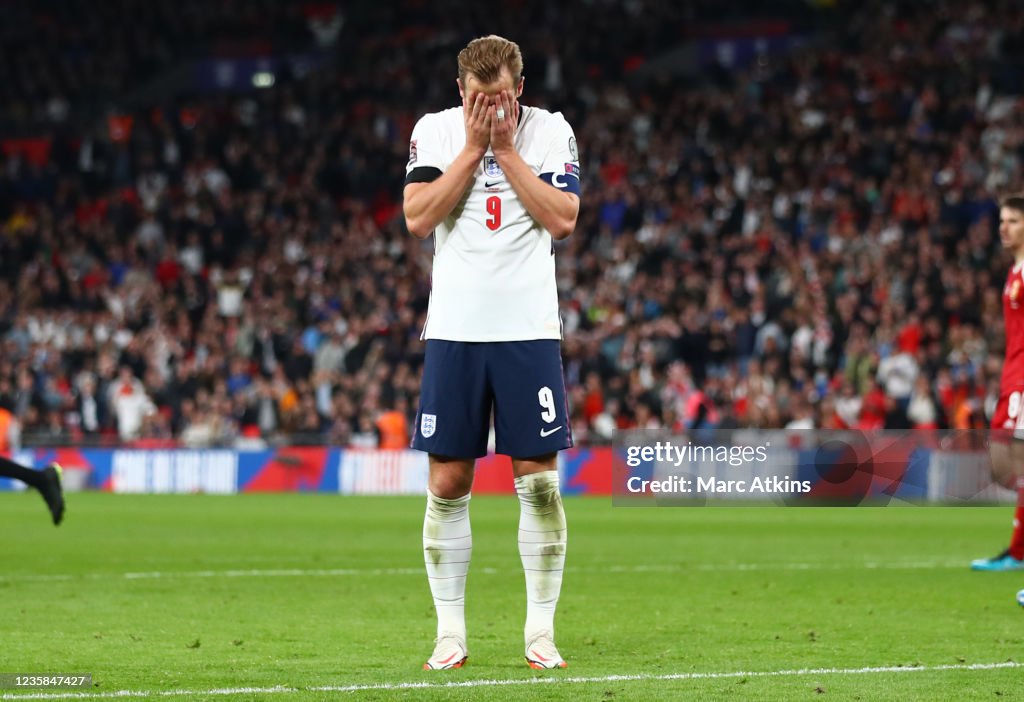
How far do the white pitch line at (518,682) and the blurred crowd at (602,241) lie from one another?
17.3m

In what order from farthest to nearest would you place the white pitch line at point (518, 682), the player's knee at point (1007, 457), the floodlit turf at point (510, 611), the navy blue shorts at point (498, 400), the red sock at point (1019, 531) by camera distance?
the red sock at point (1019, 531) → the player's knee at point (1007, 457) → the navy blue shorts at point (498, 400) → the floodlit turf at point (510, 611) → the white pitch line at point (518, 682)

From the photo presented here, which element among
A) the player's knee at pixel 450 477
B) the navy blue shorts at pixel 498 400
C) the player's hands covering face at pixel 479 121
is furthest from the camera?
the player's knee at pixel 450 477

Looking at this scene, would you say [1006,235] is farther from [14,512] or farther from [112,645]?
[14,512]

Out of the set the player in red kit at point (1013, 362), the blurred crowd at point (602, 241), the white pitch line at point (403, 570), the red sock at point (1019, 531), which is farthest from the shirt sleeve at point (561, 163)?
the blurred crowd at point (602, 241)

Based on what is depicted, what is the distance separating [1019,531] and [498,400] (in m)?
6.04

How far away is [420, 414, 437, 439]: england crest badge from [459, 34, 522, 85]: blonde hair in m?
1.33

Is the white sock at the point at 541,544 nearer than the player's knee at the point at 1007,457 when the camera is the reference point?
Yes

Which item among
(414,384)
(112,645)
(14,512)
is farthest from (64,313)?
(112,645)

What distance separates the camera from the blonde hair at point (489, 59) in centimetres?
659

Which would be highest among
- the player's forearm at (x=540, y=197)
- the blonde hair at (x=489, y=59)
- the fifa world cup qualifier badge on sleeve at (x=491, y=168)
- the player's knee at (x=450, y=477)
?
the blonde hair at (x=489, y=59)

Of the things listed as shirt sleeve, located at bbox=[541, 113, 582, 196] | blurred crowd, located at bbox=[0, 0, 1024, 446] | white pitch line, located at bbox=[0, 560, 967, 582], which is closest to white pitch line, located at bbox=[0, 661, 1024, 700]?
shirt sleeve, located at bbox=[541, 113, 582, 196]

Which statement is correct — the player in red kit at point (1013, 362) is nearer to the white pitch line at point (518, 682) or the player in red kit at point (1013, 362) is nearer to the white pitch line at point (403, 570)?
the white pitch line at point (403, 570)

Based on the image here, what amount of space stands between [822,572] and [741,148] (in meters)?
19.5

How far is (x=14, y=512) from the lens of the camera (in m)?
20.1
